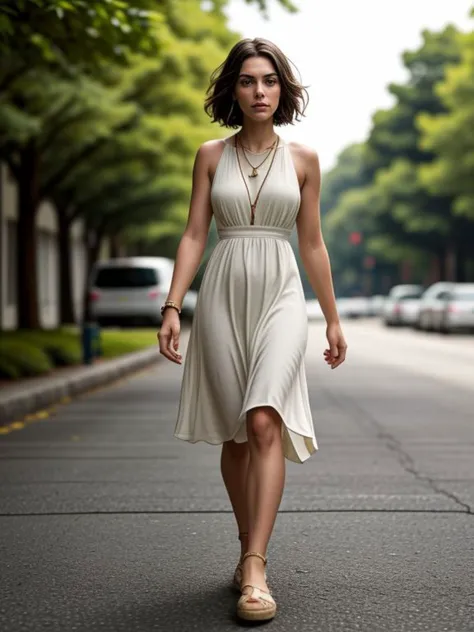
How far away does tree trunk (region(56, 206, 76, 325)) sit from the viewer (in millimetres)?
30828

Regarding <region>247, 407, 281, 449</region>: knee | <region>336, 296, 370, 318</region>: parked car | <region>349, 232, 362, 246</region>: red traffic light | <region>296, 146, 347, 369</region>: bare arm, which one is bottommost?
<region>336, 296, 370, 318</region>: parked car

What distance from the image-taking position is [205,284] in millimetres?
4273

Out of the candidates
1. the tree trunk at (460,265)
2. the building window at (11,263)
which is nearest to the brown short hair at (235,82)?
the building window at (11,263)

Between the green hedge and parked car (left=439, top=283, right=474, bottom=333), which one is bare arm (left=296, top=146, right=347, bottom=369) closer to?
the green hedge

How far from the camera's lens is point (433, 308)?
117ft

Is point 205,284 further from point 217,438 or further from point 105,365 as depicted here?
point 105,365

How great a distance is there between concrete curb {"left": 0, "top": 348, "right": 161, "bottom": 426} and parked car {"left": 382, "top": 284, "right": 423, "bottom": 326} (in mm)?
24102

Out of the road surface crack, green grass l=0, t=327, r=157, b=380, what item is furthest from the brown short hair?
green grass l=0, t=327, r=157, b=380

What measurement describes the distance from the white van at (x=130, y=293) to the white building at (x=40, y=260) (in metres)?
1.65

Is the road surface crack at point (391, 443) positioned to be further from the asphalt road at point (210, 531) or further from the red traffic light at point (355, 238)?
Answer: the red traffic light at point (355, 238)

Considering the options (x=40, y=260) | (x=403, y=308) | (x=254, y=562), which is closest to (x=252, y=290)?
(x=254, y=562)

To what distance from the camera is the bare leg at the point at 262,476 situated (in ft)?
13.1

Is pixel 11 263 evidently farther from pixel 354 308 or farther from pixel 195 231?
pixel 354 308

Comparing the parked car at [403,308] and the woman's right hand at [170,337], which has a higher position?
the woman's right hand at [170,337]
